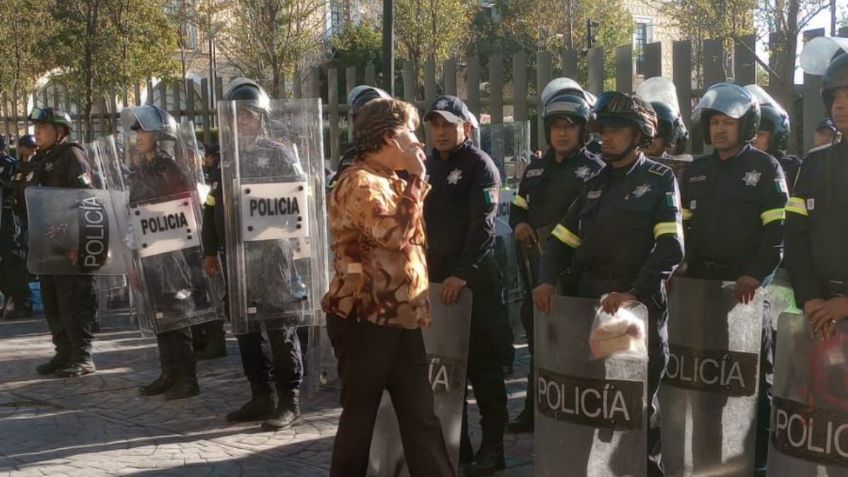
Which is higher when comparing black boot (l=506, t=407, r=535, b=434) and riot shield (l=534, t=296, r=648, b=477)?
riot shield (l=534, t=296, r=648, b=477)

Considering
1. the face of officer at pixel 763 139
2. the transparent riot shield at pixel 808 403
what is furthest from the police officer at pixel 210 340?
the transparent riot shield at pixel 808 403

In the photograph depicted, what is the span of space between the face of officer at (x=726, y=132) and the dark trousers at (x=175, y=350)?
3.88 m

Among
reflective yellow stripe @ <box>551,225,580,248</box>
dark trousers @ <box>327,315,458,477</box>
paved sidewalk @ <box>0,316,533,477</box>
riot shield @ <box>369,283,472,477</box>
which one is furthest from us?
paved sidewalk @ <box>0,316,533,477</box>

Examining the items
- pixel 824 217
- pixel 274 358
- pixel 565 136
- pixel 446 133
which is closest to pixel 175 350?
pixel 274 358

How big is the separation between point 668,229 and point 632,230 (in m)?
0.17

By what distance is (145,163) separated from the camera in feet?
22.2

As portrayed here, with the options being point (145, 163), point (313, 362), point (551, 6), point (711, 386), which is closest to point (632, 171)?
point (711, 386)

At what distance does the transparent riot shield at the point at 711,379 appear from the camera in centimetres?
482

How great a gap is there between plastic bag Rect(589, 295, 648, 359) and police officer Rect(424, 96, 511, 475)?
115cm

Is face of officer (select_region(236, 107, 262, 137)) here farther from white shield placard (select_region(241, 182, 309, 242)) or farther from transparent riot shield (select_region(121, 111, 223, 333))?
transparent riot shield (select_region(121, 111, 223, 333))

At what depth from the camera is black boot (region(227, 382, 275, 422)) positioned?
637 cm

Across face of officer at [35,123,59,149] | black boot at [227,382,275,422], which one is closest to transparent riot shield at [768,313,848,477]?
black boot at [227,382,275,422]

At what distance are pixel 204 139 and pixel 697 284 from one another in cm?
1241

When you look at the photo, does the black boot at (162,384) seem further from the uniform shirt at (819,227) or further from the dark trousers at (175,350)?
the uniform shirt at (819,227)
